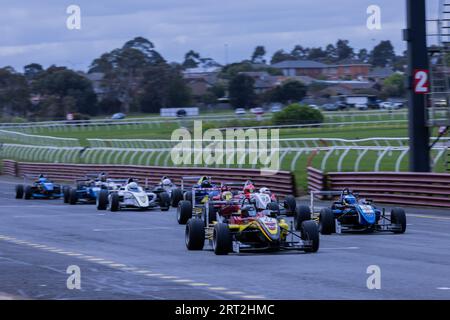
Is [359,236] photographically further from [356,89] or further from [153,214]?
[356,89]

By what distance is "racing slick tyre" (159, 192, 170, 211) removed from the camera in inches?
1093

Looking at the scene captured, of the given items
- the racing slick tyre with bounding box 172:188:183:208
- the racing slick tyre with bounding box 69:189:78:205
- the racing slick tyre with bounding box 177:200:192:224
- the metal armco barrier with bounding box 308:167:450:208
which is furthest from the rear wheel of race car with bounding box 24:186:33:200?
the racing slick tyre with bounding box 177:200:192:224

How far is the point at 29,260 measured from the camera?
16.4m

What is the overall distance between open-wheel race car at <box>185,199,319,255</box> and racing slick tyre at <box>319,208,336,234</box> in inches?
113

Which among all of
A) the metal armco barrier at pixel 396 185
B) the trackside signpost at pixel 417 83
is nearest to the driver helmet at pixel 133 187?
the metal armco barrier at pixel 396 185

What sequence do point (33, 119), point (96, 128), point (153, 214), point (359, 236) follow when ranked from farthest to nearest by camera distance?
1. point (33, 119)
2. point (96, 128)
3. point (153, 214)
4. point (359, 236)

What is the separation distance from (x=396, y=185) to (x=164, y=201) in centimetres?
651

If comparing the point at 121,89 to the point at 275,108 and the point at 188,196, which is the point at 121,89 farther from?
the point at 188,196

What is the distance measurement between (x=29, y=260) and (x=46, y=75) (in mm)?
83390

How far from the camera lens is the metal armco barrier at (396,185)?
26.6 meters

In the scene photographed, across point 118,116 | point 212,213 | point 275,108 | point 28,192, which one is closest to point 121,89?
point 118,116

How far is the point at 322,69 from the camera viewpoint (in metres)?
147

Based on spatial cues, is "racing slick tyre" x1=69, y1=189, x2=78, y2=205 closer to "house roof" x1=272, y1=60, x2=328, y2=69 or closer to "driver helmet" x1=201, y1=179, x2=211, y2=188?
"driver helmet" x1=201, y1=179, x2=211, y2=188
